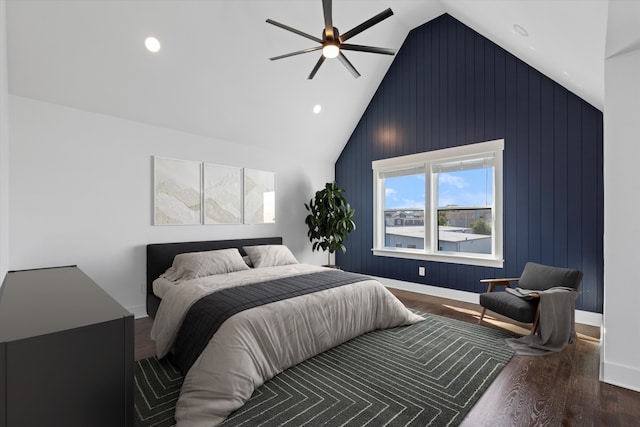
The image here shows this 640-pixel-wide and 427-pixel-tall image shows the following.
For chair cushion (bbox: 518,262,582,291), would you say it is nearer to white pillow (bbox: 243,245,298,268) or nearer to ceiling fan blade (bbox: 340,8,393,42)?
white pillow (bbox: 243,245,298,268)

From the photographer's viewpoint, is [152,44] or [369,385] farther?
[152,44]

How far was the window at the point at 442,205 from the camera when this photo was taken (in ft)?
13.7

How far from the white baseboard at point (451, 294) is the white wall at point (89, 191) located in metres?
3.16

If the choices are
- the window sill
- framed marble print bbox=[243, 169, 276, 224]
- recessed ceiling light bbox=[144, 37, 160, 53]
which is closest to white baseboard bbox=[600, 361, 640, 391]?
the window sill

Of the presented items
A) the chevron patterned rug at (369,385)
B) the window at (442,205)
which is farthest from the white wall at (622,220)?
the window at (442,205)

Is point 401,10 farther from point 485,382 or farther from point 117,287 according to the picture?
point 117,287

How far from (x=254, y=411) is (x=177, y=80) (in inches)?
137

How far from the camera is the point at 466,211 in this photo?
4441 millimetres

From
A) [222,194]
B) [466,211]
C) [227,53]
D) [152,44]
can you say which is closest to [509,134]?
[466,211]

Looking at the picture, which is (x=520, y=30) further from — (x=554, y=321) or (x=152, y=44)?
(x=152, y=44)

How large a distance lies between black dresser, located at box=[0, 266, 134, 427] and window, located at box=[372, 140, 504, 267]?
4284 millimetres

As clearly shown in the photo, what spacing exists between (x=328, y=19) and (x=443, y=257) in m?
3.57

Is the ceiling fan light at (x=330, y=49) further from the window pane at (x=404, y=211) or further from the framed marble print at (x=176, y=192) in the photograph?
the window pane at (x=404, y=211)

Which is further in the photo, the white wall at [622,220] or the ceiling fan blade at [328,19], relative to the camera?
the ceiling fan blade at [328,19]
